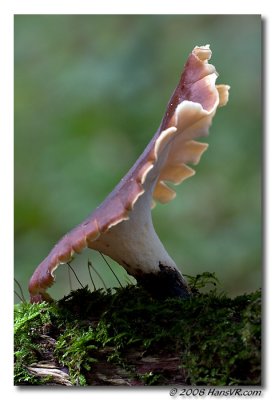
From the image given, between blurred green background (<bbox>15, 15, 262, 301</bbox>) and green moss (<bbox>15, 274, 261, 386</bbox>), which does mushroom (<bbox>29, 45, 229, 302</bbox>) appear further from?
blurred green background (<bbox>15, 15, 262, 301</bbox>)

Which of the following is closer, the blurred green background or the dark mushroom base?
the dark mushroom base

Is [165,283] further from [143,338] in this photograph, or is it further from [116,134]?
[116,134]

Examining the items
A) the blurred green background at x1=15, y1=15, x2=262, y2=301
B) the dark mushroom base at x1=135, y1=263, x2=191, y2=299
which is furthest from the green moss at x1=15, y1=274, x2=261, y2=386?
the blurred green background at x1=15, y1=15, x2=262, y2=301

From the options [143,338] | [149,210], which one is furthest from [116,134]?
[143,338]

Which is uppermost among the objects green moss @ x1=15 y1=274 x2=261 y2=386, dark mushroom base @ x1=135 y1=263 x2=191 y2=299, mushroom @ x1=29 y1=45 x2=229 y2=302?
mushroom @ x1=29 y1=45 x2=229 y2=302

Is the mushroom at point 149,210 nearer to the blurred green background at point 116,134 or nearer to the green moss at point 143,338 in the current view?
the green moss at point 143,338

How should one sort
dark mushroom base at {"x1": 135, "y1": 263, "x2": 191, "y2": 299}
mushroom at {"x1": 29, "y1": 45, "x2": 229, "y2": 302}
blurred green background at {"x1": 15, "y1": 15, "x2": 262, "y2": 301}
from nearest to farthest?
1. mushroom at {"x1": 29, "y1": 45, "x2": 229, "y2": 302}
2. dark mushroom base at {"x1": 135, "y1": 263, "x2": 191, "y2": 299}
3. blurred green background at {"x1": 15, "y1": 15, "x2": 262, "y2": 301}

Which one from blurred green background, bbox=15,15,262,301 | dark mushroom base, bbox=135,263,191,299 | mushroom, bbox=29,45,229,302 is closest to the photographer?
mushroom, bbox=29,45,229,302
